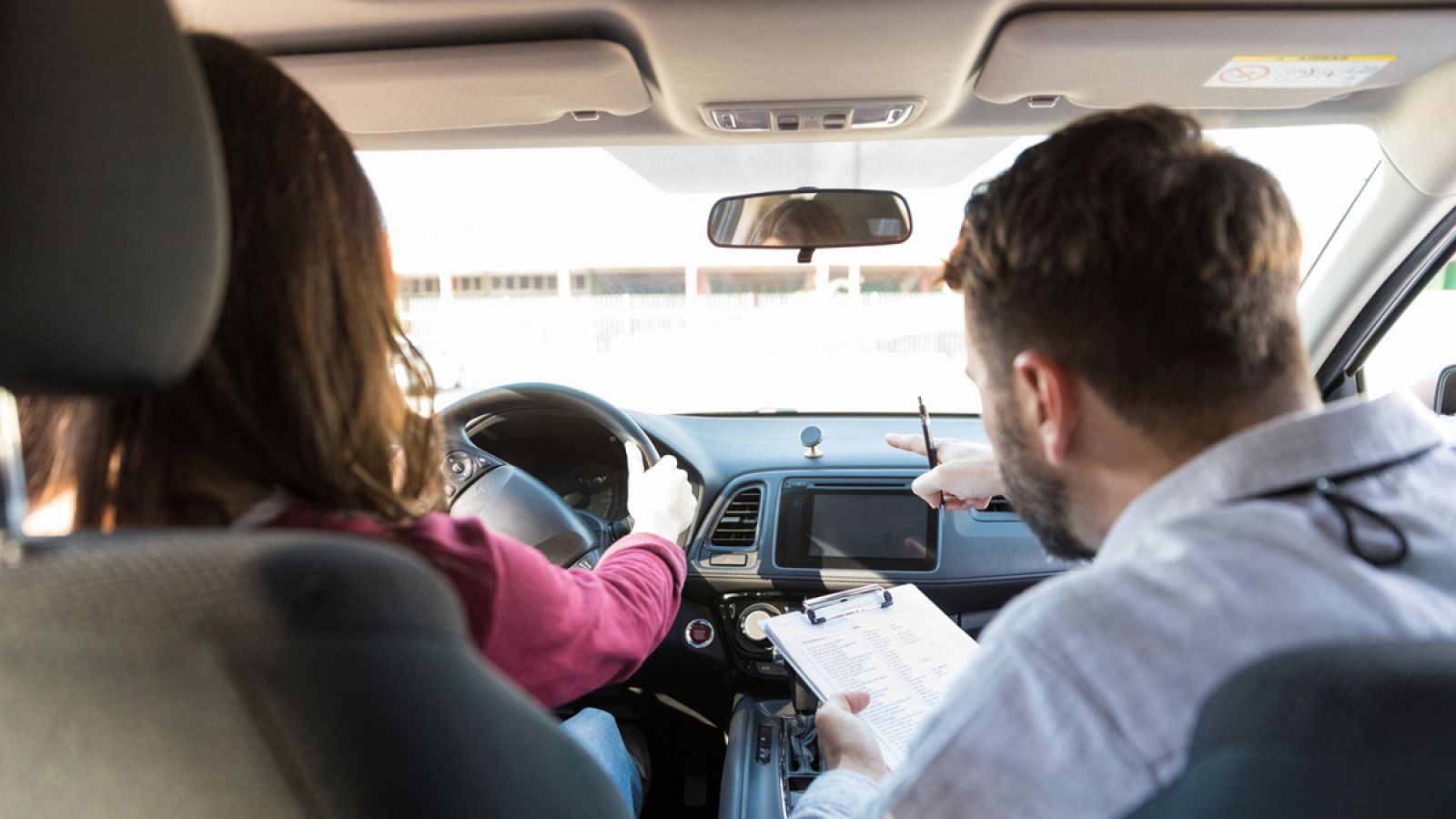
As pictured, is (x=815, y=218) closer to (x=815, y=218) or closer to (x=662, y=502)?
(x=815, y=218)

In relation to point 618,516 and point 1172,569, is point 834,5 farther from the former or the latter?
point 618,516

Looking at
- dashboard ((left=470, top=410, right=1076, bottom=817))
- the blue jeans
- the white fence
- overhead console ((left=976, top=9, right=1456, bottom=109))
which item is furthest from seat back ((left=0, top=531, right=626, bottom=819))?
the white fence

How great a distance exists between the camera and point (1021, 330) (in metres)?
1.25

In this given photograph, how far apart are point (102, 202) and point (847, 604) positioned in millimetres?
1983

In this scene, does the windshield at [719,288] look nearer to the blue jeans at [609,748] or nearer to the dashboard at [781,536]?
the dashboard at [781,536]

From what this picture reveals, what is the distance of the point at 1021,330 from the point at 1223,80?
5.10 ft

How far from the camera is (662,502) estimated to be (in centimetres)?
204

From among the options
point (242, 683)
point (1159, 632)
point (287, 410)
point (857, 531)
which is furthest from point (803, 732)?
point (242, 683)

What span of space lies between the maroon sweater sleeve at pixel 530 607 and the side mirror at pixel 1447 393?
296cm

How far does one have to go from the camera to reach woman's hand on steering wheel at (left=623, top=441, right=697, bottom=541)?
2.01 m

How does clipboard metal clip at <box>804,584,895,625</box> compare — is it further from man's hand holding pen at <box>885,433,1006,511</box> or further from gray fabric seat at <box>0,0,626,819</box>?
gray fabric seat at <box>0,0,626,819</box>

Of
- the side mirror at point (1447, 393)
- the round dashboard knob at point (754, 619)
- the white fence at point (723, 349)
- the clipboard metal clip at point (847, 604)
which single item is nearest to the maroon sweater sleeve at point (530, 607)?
Result: the clipboard metal clip at point (847, 604)

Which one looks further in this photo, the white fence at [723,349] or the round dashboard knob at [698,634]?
the white fence at [723,349]

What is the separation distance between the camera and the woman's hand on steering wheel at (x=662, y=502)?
2006 mm
